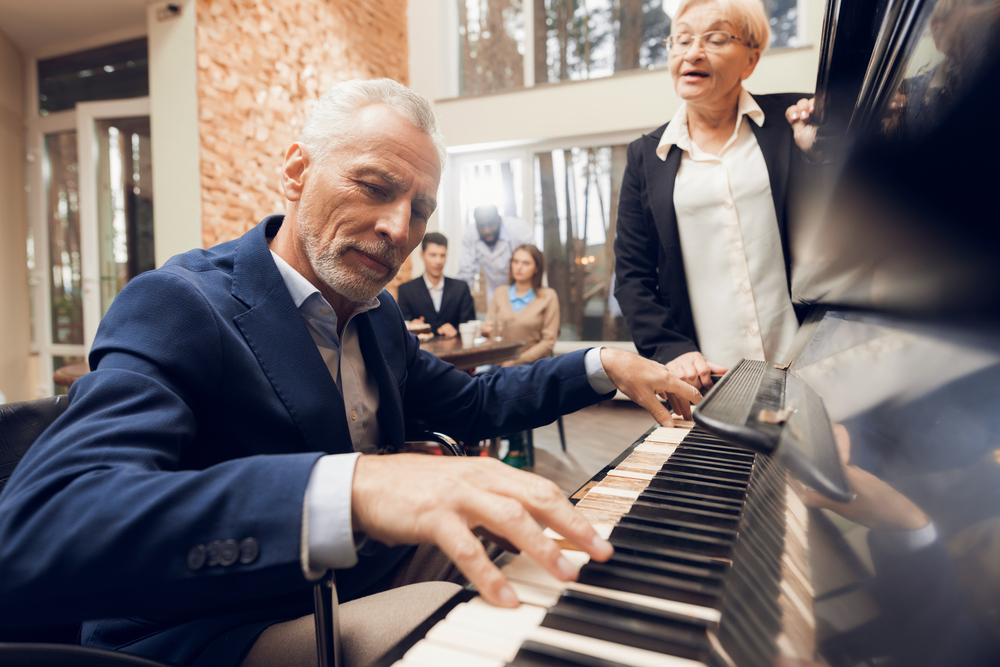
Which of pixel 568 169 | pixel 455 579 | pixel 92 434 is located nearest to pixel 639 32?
pixel 568 169

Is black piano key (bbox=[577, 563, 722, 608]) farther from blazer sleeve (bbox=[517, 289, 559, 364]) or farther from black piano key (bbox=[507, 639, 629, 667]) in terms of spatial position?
blazer sleeve (bbox=[517, 289, 559, 364])

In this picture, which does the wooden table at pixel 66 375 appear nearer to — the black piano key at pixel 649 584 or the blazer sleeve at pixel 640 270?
the blazer sleeve at pixel 640 270

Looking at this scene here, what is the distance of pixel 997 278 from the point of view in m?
0.49

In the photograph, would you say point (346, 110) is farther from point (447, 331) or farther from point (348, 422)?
point (447, 331)

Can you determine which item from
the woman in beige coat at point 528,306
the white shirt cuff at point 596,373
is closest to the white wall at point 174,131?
the woman in beige coat at point 528,306

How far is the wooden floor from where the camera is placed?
3582mm

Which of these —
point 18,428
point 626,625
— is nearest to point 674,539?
point 626,625

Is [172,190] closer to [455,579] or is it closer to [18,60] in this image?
[18,60]

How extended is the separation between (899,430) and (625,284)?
1078mm

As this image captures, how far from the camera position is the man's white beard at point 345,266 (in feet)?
3.25

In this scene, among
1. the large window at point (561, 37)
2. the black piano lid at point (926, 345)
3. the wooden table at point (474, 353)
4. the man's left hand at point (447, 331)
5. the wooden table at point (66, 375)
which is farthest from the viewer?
the large window at point (561, 37)

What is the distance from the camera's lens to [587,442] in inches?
171

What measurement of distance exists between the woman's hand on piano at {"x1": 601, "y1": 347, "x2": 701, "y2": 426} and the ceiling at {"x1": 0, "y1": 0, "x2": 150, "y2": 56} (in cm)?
465

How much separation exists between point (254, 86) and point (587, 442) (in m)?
3.83
